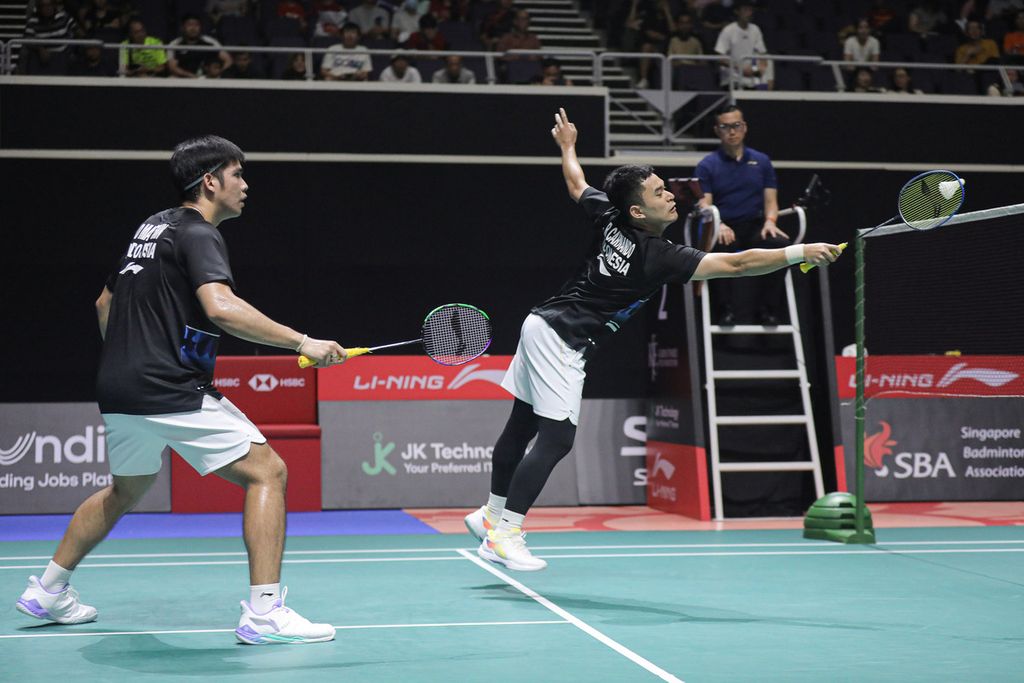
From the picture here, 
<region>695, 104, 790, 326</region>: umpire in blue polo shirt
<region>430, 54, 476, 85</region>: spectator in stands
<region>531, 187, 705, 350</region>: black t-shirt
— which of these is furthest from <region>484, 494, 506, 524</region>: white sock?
<region>430, 54, 476, 85</region>: spectator in stands

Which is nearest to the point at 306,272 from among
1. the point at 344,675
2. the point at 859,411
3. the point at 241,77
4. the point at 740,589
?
the point at 241,77

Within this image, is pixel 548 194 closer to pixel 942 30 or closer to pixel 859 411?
pixel 859 411

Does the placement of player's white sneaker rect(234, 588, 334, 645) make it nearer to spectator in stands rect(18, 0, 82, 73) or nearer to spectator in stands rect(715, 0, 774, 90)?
spectator in stands rect(18, 0, 82, 73)

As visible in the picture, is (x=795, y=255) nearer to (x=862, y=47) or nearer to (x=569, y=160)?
(x=569, y=160)

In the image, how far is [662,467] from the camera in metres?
10.0

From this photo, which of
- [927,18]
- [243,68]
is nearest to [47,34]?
[243,68]

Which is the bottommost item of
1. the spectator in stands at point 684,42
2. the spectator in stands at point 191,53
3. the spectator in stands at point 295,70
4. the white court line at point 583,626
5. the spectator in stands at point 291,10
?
the white court line at point 583,626

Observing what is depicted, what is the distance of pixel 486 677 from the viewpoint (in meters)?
4.13

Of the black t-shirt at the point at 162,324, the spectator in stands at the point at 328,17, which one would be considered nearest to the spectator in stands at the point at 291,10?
the spectator in stands at the point at 328,17

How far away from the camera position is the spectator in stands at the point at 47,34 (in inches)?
469

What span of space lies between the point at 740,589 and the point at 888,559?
151 cm

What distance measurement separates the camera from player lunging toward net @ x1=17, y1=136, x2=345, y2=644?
4504 millimetres

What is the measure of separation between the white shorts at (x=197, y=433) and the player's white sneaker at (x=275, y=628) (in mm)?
551

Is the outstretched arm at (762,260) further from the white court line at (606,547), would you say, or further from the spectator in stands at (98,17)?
the spectator in stands at (98,17)
